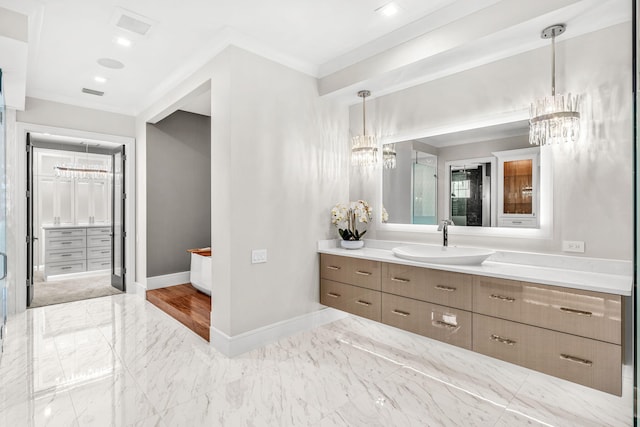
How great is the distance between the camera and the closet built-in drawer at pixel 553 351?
1.74 meters

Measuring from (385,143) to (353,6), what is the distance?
1446 mm

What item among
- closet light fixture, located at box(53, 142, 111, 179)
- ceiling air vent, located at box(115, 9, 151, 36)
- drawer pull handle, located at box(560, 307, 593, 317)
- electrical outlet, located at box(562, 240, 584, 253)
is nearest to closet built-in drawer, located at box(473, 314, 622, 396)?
drawer pull handle, located at box(560, 307, 593, 317)

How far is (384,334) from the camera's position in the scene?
3.22 meters

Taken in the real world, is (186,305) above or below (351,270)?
below

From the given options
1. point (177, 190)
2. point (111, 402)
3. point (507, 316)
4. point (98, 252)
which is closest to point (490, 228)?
point (507, 316)

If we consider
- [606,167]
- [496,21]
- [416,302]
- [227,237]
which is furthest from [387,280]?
[496,21]

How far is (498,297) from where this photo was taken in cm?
217

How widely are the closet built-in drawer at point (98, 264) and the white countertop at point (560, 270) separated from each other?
5702 millimetres

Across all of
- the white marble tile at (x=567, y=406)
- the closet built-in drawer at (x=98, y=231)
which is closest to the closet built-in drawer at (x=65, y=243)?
the closet built-in drawer at (x=98, y=231)

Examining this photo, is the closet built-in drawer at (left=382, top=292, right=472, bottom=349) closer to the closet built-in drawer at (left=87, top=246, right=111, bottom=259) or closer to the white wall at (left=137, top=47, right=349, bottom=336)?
the white wall at (left=137, top=47, right=349, bottom=336)

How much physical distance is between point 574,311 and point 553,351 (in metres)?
0.28

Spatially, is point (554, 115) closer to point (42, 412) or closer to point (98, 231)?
point (42, 412)

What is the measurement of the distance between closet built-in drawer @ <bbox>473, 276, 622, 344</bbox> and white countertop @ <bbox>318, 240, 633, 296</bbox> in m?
0.04

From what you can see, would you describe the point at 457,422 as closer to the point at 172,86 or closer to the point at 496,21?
the point at 496,21
